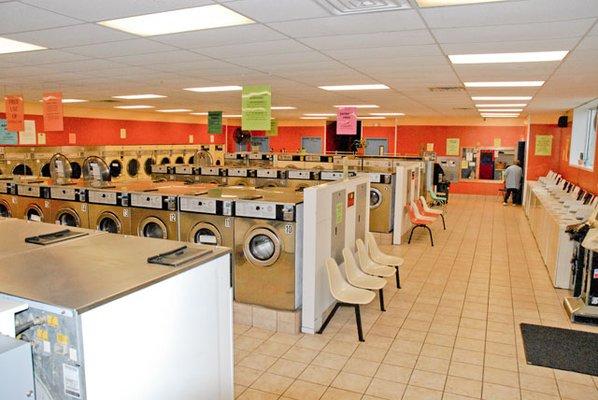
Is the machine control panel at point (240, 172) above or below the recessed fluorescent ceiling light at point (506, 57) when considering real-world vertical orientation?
below

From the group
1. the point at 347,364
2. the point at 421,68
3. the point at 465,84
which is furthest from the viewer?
the point at 465,84

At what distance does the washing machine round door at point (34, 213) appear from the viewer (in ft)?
19.9

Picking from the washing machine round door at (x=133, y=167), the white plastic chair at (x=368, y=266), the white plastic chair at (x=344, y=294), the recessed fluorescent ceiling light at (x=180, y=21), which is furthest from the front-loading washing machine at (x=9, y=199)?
the washing machine round door at (x=133, y=167)

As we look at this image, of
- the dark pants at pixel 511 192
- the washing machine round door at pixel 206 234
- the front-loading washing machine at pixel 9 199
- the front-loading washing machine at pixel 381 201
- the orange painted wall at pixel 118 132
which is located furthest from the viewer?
the dark pants at pixel 511 192

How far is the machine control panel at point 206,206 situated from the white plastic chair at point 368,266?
5.44ft

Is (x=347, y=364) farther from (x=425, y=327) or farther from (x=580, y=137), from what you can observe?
(x=580, y=137)

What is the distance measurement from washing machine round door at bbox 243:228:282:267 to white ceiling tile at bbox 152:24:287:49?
1.80 m

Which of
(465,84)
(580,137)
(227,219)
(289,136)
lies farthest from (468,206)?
(227,219)

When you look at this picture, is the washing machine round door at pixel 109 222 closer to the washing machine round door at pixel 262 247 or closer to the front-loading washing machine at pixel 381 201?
the washing machine round door at pixel 262 247

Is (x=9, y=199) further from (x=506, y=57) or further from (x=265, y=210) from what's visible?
(x=506, y=57)

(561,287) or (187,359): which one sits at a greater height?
Result: (187,359)

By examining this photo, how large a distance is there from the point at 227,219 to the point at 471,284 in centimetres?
365

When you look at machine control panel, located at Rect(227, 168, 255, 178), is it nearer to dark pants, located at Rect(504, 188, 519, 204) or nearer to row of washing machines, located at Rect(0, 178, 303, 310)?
row of washing machines, located at Rect(0, 178, 303, 310)

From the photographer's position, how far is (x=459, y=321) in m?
5.03
